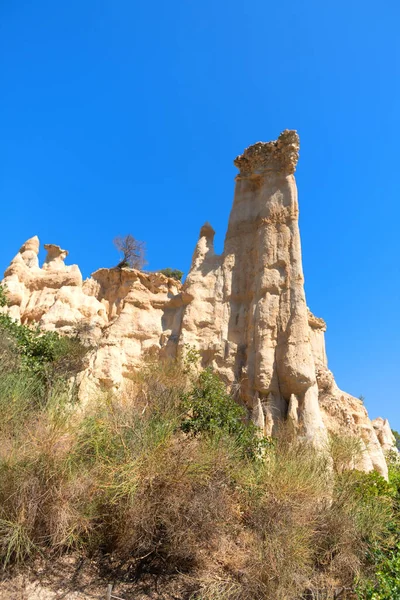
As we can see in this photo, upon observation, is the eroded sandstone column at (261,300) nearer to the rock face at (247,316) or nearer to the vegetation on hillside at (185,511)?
the rock face at (247,316)

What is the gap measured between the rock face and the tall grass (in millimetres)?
3026

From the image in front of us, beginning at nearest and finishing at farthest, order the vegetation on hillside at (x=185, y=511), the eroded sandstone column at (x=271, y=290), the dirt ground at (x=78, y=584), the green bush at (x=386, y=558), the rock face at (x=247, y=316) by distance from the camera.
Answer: the green bush at (x=386, y=558)
the dirt ground at (x=78, y=584)
the vegetation on hillside at (x=185, y=511)
the eroded sandstone column at (x=271, y=290)
the rock face at (x=247, y=316)

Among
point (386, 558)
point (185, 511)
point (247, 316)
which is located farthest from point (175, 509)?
point (247, 316)

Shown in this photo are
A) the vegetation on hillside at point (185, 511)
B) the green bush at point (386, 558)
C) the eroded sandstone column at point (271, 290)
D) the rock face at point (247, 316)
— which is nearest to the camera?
the green bush at point (386, 558)

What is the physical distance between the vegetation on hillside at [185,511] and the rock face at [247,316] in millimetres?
2947

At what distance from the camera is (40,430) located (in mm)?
7172

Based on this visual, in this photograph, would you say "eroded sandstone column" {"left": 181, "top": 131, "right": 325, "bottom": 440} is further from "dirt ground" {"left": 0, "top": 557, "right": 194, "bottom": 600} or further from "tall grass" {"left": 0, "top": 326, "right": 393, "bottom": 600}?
"dirt ground" {"left": 0, "top": 557, "right": 194, "bottom": 600}

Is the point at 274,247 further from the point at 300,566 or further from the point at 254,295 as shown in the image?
the point at 300,566

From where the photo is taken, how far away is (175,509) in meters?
6.91

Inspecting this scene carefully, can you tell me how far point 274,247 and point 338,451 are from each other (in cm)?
659

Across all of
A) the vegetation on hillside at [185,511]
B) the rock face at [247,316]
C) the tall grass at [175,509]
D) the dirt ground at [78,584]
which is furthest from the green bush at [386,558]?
the dirt ground at [78,584]

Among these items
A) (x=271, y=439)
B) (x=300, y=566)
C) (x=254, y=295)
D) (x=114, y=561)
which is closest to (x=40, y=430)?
(x=114, y=561)

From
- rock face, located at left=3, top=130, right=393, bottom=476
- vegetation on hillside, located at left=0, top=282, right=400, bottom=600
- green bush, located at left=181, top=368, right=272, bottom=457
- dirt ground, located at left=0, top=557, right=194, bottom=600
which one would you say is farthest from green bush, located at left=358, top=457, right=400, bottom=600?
dirt ground, located at left=0, top=557, right=194, bottom=600

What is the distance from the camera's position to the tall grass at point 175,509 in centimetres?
657
